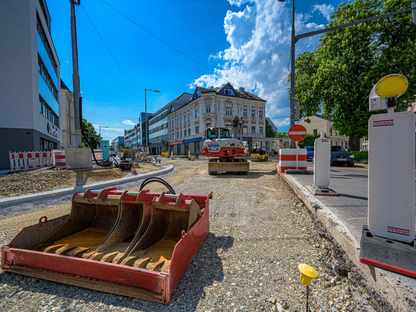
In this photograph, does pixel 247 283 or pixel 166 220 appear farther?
pixel 166 220

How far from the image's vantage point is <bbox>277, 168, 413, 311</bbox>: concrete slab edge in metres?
1.32

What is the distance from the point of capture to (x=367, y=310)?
4.86 ft

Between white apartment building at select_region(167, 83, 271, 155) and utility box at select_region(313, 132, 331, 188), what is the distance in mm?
29767

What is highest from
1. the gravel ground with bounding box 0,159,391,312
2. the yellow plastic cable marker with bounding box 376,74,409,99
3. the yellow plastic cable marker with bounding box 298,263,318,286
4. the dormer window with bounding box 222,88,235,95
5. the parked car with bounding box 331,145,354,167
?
the dormer window with bounding box 222,88,235,95

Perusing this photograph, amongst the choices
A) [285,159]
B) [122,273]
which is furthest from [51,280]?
[285,159]

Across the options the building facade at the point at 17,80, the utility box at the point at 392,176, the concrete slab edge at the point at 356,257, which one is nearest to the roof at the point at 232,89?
the building facade at the point at 17,80

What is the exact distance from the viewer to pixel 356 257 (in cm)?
184

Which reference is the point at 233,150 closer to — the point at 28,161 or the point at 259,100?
the point at 28,161

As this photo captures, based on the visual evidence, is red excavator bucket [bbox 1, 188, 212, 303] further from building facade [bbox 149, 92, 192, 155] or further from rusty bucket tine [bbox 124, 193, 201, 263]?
building facade [bbox 149, 92, 192, 155]

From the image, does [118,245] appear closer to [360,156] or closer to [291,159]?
[291,159]

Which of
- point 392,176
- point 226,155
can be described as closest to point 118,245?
point 392,176

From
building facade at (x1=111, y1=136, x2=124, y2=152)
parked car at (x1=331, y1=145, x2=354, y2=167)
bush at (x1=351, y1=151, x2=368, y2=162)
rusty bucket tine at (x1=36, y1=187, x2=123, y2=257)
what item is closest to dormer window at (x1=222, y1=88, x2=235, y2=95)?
bush at (x1=351, y1=151, x2=368, y2=162)

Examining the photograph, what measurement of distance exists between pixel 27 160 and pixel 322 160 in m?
15.0

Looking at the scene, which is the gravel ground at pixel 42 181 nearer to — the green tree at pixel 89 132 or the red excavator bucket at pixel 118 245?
the red excavator bucket at pixel 118 245
